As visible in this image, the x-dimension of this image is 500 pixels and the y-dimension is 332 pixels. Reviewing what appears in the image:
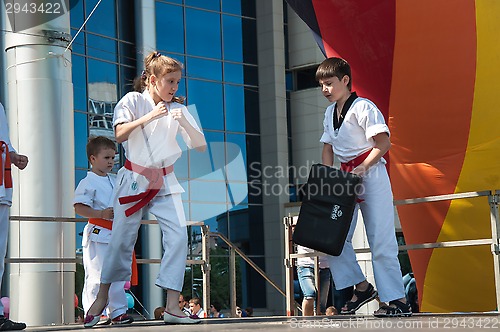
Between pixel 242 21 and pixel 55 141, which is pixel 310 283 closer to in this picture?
pixel 55 141

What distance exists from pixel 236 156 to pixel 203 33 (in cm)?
467

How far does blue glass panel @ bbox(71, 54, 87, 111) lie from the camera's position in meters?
23.9

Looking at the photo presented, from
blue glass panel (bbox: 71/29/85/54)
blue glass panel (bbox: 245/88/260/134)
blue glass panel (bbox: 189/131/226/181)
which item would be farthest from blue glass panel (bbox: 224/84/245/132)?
blue glass panel (bbox: 71/29/85/54)

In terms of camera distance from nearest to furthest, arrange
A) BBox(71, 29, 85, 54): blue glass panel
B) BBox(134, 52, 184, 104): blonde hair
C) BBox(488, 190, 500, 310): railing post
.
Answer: BBox(134, 52, 184, 104): blonde hair < BBox(488, 190, 500, 310): railing post < BBox(71, 29, 85, 54): blue glass panel

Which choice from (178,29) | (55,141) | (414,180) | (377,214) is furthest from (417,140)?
(178,29)

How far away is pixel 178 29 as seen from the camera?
27.8 m

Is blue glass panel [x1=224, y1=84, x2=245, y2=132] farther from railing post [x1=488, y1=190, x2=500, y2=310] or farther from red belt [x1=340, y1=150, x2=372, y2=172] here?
red belt [x1=340, y1=150, x2=372, y2=172]

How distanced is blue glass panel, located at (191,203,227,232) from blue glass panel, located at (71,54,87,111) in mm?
5080

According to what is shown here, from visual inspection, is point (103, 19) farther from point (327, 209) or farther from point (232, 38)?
point (327, 209)

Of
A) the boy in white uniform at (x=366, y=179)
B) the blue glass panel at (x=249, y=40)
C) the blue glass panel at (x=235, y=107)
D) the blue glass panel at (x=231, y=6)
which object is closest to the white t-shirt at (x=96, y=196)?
the boy in white uniform at (x=366, y=179)

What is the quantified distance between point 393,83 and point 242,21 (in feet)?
74.7

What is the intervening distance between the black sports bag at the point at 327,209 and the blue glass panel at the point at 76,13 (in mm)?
18895

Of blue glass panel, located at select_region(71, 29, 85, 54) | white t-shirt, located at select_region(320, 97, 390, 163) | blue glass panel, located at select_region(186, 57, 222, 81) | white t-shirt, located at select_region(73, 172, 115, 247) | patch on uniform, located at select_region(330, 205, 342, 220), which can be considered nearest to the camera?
patch on uniform, located at select_region(330, 205, 342, 220)

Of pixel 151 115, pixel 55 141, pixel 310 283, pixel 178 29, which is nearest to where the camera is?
pixel 151 115
